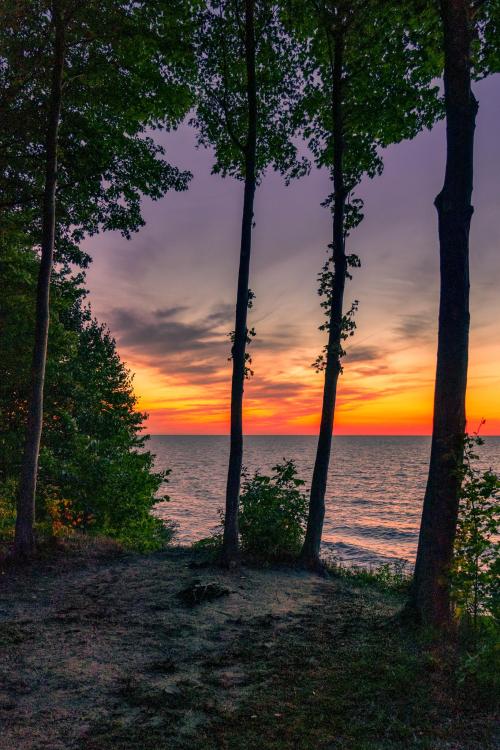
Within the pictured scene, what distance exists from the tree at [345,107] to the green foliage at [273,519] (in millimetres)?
591

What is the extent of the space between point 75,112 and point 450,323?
36.8 feet

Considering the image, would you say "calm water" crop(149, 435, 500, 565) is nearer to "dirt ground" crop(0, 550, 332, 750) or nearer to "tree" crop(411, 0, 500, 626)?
"dirt ground" crop(0, 550, 332, 750)

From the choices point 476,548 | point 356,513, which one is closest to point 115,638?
point 476,548

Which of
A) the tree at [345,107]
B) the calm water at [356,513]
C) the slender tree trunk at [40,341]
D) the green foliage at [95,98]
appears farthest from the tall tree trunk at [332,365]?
the calm water at [356,513]

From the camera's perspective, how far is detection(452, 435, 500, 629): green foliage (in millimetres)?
5258

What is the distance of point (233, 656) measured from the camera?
19.2 ft

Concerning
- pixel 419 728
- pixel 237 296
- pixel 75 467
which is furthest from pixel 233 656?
pixel 75 467

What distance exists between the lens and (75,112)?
11.7 m

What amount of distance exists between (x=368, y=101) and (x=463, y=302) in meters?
7.43

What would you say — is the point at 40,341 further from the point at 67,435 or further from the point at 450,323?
the point at 450,323

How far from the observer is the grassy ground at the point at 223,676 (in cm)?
398

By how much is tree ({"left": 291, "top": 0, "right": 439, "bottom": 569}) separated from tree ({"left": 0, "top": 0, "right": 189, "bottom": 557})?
3.62 meters

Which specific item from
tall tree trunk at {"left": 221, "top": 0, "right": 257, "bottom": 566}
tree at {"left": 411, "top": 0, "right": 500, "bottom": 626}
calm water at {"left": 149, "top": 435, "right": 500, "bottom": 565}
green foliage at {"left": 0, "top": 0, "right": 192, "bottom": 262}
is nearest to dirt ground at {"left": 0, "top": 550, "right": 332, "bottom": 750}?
tall tree trunk at {"left": 221, "top": 0, "right": 257, "bottom": 566}

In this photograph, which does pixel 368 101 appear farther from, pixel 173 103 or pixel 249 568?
Result: pixel 249 568
